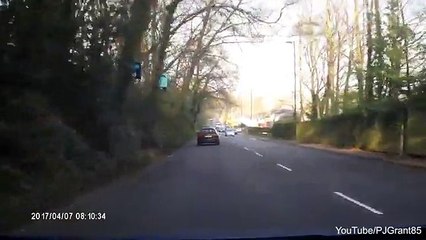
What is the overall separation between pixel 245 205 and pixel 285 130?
190 feet

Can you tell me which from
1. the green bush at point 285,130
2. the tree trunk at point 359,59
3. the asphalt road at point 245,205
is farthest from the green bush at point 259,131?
the asphalt road at point 245,205

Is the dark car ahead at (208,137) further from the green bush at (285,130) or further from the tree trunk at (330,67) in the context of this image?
the green bush at (285,130)

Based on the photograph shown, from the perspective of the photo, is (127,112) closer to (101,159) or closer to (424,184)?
(101,159)

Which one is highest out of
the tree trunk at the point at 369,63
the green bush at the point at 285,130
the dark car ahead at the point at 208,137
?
the tree trunk at the point at 369,63

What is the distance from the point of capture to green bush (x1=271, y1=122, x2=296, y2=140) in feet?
215

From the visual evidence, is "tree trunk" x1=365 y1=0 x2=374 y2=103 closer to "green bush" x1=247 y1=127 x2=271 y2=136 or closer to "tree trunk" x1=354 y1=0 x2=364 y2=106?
"tree trunk" x1=354 y1=0 x2=364 y2=106

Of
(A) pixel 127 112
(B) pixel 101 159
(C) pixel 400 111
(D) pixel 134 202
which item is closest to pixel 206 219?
(D) pixel 134 202

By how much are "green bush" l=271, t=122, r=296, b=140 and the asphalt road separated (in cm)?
4720

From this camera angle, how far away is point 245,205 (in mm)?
11109

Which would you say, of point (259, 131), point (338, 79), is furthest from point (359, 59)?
point (259, 131)

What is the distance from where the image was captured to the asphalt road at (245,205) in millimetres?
8219

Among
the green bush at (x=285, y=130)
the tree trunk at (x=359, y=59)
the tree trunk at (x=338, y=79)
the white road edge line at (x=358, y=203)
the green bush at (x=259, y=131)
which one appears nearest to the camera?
the white road edge line at (x=358, y=203)

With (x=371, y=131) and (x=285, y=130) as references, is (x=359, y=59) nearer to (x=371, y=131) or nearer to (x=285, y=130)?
(x=371, y=131)

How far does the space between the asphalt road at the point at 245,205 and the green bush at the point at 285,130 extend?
47.2 m
